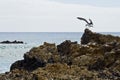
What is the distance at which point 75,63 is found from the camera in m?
42.5

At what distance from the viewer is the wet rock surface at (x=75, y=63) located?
3537 cm

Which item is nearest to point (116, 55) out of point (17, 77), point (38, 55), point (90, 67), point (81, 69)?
point (90, 67)

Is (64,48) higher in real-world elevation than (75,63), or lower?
higher

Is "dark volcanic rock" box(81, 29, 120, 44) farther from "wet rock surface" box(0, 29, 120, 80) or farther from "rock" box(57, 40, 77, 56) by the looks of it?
"rock" box(57, 40, 77, 56)

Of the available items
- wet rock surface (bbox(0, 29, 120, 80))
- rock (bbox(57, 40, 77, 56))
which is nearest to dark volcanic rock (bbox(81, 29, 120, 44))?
wet rock surface (bbox(0, 29, 120, 80))

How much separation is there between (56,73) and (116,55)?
7519 mm

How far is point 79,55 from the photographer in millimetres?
46188

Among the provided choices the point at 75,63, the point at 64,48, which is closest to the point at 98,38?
the point at 64,48

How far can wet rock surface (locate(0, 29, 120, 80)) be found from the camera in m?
35.4

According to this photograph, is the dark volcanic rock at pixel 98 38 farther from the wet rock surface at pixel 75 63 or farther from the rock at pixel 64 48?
the rock at pixel 64 48

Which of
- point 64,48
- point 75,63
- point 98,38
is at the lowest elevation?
point 75,63

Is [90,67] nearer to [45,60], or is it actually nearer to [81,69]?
[81,69]

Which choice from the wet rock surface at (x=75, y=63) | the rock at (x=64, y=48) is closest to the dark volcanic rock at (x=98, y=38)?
the wet rock surface at (x=75, y=63)

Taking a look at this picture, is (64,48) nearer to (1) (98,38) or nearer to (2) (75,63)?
(1) (98,38)
